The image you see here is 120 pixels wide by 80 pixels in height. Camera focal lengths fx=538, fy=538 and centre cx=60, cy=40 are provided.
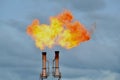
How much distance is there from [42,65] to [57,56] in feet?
11.6

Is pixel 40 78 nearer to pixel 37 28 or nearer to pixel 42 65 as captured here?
pixel 42 65

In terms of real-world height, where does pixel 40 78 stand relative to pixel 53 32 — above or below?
below

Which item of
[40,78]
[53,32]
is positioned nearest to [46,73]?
[40,78]

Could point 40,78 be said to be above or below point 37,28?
below

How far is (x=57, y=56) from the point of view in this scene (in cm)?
10538

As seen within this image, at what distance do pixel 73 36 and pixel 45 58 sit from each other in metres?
7.01

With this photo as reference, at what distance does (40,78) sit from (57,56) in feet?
20.1

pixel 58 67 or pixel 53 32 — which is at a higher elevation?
pixel 53 32

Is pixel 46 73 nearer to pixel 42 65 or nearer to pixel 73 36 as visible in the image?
pixel 42 65

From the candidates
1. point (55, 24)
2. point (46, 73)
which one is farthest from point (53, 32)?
point (46, 73)

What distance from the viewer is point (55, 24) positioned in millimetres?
106312

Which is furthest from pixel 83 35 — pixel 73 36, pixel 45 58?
pixel 45 58

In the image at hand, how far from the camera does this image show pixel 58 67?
106062mm

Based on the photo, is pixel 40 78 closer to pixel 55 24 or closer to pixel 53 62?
pixel 53 62
